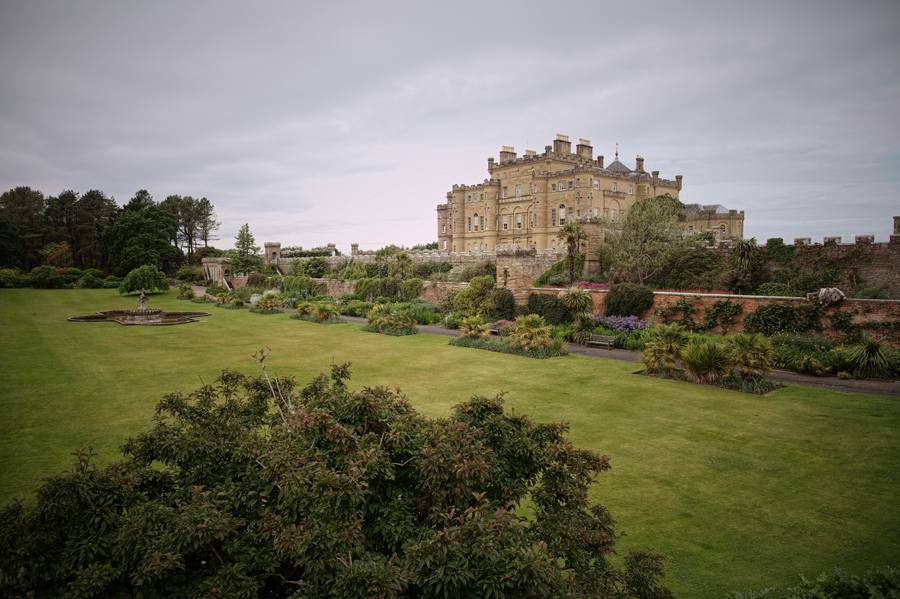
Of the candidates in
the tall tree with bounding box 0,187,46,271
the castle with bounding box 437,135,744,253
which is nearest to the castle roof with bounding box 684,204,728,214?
the castle with bounding box 437,135,744,253

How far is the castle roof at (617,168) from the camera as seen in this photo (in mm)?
49906

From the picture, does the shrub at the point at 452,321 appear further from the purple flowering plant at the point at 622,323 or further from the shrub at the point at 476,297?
the purple flowering plant at the point at 622,323

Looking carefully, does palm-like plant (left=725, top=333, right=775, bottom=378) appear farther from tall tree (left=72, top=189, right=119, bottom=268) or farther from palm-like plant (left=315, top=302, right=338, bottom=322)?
tall tree (left=72, top=189, right=119, bottom=268)

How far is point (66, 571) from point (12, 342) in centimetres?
2044

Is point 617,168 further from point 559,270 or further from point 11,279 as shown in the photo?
point 11,279

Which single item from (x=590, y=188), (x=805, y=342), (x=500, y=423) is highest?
(x=590, y=188)

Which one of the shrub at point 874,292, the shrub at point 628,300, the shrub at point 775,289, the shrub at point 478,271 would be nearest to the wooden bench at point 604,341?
the shrub at point 628,300

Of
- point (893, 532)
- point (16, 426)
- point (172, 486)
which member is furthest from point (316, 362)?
point (893, 532)

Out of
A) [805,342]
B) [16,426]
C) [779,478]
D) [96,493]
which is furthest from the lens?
[805,342]

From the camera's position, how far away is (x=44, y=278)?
4634 centimetres

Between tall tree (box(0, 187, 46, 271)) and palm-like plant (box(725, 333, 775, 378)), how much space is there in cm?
7097

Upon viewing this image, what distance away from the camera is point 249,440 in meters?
4.04

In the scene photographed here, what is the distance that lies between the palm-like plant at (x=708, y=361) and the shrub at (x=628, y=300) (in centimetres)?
633

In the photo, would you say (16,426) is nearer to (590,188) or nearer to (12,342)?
(12,342)
